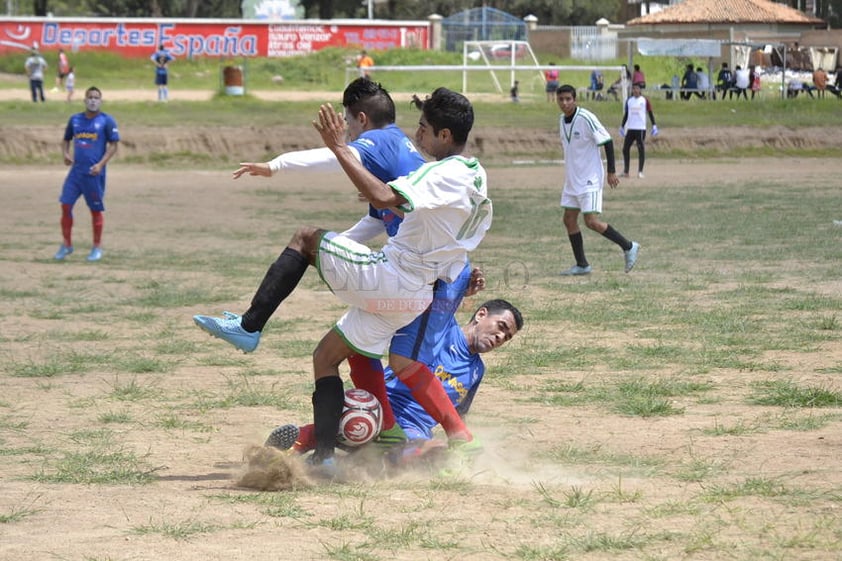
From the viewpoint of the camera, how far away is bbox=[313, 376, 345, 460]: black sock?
6.00 meters

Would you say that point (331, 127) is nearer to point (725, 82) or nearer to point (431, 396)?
point (431, 396)

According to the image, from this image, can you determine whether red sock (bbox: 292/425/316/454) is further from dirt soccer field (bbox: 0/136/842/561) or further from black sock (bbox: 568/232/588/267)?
black sock (bbox: 568/232/588/267)

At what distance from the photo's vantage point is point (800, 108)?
3878 cm

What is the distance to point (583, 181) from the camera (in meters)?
13.7

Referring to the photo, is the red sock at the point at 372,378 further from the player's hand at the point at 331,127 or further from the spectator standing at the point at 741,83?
the spectator standing at the point at 741,83

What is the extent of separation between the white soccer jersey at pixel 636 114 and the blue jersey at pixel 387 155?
20.5 m

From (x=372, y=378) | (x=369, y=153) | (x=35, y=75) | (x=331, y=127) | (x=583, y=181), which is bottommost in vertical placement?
(x=372, y=378)

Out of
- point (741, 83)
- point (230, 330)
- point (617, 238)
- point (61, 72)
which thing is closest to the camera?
point (230, 330)

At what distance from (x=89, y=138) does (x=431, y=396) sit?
32.9ft

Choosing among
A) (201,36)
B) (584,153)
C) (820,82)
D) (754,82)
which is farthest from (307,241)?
(201,36)

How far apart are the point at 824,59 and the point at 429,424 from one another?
171ft

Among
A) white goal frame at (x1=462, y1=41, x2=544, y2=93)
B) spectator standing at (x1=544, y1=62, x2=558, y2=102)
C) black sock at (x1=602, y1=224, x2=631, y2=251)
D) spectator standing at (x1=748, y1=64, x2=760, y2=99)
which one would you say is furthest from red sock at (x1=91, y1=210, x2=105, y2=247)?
spectator standing at (x1=748, y1=64, x2=760, y2=99)

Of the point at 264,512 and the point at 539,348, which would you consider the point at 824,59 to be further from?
the point at 264,512

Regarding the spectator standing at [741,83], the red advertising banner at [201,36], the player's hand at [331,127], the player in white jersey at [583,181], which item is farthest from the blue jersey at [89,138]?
the red advertising banner at [201,36]
